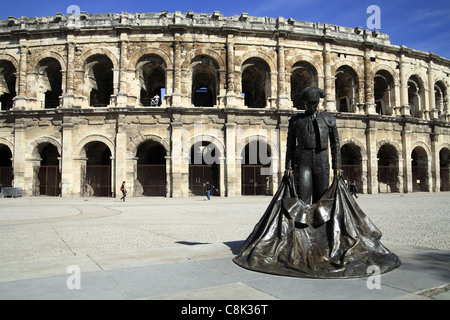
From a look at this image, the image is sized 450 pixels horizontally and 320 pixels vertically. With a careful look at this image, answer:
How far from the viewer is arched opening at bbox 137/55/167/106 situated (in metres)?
19.5

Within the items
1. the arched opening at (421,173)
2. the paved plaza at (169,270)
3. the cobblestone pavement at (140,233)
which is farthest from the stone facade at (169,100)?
the paved plaza at (169,270)

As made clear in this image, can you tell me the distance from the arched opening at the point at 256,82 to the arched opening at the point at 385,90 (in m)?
8.21

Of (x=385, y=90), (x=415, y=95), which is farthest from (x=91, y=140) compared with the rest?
(x=415, y=95)

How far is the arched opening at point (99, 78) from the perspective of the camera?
64.7 feet

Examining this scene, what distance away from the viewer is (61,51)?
767 inches

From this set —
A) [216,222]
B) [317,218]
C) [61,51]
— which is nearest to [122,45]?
[61,51]

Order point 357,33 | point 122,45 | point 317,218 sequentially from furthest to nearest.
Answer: point 357,33
point 122,45
point 317,218

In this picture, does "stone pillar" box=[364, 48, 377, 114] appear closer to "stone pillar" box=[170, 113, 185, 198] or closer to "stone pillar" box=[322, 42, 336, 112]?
"stone pillar" box=[322, 42, 336, 112]

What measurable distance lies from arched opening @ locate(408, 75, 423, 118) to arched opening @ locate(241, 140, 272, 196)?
41.9 ft

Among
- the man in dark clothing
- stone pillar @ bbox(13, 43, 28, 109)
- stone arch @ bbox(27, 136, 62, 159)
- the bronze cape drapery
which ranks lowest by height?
the bronze cape drapery

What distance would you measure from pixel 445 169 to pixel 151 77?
23.6 metres

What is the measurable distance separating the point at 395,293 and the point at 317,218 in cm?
129

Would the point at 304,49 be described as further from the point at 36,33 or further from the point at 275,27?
the point at 36,33

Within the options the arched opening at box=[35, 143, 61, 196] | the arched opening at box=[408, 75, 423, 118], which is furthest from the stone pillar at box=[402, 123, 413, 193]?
the arched opening at box=[35, 143, 61, 196]
